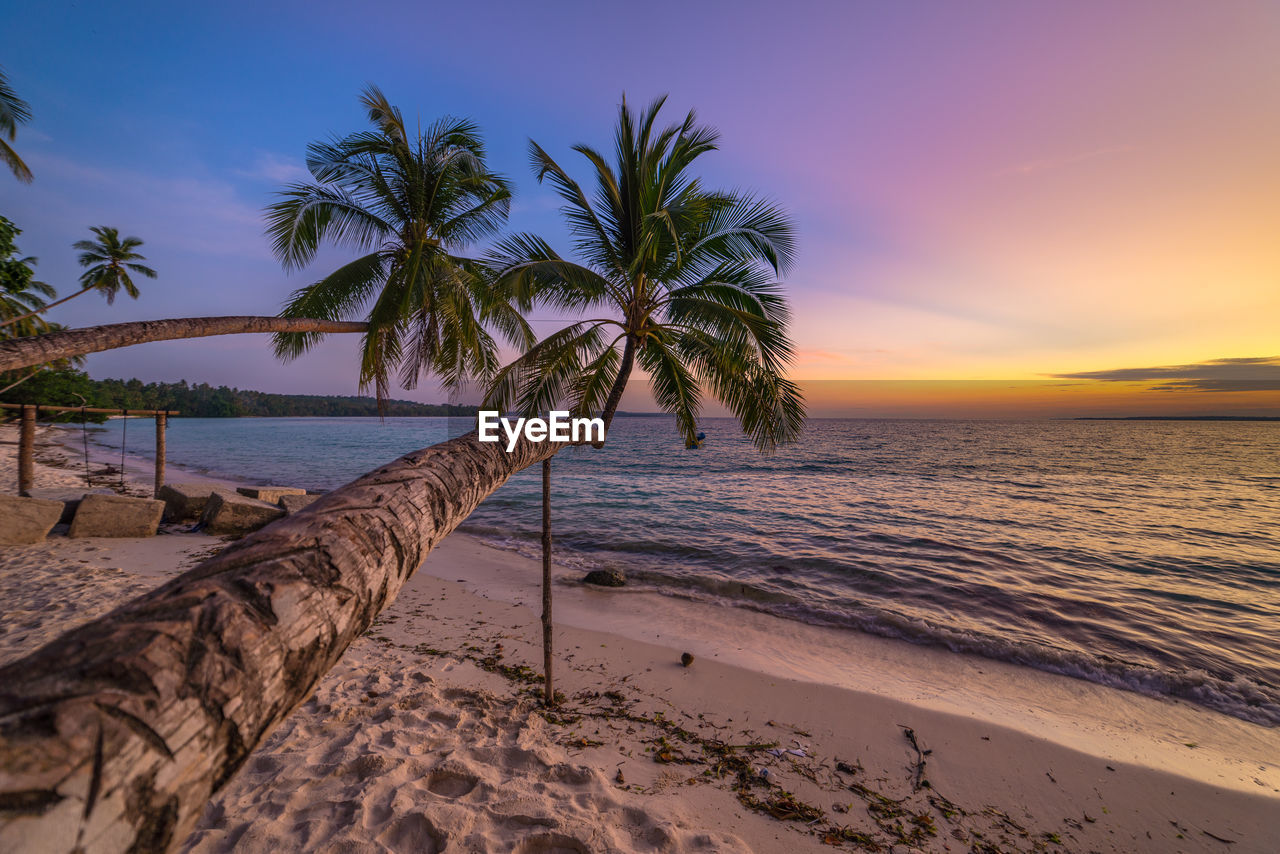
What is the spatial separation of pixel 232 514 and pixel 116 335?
6.93 metres

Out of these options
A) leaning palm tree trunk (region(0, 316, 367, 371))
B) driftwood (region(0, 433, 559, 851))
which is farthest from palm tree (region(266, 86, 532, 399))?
driftwood (region(0, 433, 559, 851))

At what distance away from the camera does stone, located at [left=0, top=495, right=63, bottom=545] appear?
334 inches

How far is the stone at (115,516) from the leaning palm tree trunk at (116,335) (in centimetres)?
615

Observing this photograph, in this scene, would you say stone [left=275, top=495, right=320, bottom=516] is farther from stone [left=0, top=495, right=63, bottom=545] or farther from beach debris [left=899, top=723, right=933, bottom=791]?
beach debris [left=899, top=723, right=933, bottom=791]

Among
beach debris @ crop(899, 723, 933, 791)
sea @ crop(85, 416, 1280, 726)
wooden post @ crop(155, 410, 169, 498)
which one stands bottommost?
sea @ crop(85, 416, 1280, 726)

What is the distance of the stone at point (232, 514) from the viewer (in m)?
10.7

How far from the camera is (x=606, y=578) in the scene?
9453 millimetres

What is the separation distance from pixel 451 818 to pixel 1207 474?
4622 cm

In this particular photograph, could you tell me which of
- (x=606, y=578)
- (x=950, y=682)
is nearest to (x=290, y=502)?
(x=606, y=578)

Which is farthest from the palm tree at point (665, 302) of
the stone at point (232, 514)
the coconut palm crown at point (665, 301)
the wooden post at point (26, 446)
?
the wooden post at point (26, 446)

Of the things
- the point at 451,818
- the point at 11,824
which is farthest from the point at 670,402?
the point at 11,824

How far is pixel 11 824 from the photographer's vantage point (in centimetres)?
62

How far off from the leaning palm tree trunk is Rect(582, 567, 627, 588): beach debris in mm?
6379

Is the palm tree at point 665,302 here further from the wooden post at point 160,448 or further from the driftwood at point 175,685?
the wooden post at point 160,448
